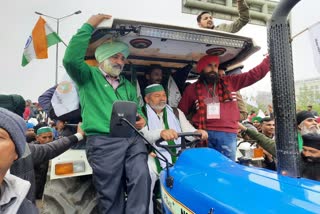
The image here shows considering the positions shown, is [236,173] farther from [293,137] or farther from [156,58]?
[156,58]

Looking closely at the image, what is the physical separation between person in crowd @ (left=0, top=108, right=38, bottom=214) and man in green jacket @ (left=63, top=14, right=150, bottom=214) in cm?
94

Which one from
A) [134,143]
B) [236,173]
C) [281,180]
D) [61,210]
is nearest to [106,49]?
[134,143]

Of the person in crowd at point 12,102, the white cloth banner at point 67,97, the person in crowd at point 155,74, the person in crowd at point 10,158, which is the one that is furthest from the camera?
the person in crowd at point 155,74

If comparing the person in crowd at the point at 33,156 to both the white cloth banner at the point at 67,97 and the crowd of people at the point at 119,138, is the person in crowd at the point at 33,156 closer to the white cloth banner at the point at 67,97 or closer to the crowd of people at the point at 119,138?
the crowd of people at the point at 119,138

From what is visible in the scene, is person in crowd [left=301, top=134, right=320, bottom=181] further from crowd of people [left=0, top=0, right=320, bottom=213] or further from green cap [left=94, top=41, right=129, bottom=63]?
green cap [left=94, top=41, right=129, bottom=63]

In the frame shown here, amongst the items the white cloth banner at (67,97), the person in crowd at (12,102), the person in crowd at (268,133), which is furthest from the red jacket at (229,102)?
the person in crowd at (12,102)

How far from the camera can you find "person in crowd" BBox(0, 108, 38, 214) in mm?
1393

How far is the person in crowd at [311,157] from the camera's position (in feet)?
8.75

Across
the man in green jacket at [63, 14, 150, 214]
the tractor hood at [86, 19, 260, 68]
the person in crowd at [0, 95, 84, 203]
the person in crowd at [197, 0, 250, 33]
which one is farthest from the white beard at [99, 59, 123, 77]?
the person in crowd at [197, 0, 250, 33]

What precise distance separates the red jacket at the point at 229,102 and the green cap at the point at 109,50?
3.84 feet

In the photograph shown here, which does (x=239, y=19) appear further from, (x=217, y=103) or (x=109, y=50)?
(x=109, y=50)

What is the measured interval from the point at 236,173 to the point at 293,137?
0.39 m

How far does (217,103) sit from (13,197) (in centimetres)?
257

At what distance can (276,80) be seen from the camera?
168 centimetres
